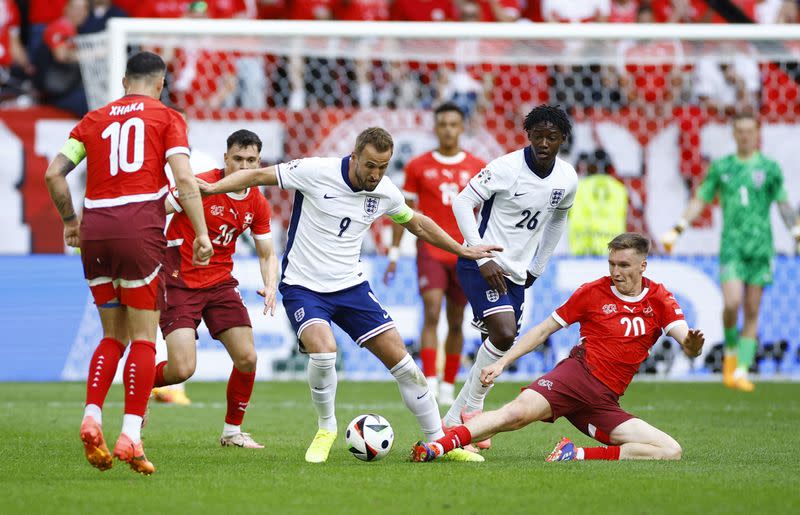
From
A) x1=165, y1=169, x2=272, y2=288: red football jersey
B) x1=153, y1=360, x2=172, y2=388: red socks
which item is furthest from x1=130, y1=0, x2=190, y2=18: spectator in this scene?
x1=153, y1=360, x2=172, y2=388: red socks

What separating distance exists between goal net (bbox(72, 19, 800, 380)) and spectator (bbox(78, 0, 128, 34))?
4.36ft

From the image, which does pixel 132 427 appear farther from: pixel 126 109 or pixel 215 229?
pixel 215 229

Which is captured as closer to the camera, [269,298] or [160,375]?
[269,298]

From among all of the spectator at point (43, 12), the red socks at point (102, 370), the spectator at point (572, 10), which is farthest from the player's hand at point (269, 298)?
the spectator at point (572, 10)

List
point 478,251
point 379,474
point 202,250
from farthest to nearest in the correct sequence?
point 478,251, point 379,474, point 202,250

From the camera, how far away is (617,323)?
26.8 ft

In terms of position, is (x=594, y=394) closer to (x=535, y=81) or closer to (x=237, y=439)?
(x=237, y=439)

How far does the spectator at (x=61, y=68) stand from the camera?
16953 millimetres

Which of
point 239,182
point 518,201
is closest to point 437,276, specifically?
point 518,201

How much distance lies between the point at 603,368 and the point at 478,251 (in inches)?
43.8

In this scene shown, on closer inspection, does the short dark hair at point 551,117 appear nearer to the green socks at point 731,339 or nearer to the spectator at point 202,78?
the green socks at point 731,339

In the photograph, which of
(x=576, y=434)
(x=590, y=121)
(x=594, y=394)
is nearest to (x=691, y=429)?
(x=576, y=434)

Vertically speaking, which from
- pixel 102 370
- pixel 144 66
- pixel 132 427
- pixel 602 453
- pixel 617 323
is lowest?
pixel 602 453

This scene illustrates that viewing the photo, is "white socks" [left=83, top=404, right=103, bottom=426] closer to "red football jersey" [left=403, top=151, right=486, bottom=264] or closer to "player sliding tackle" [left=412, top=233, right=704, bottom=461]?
"player sliding tackle" [left=412, top=233, right=704, bottom=461]
